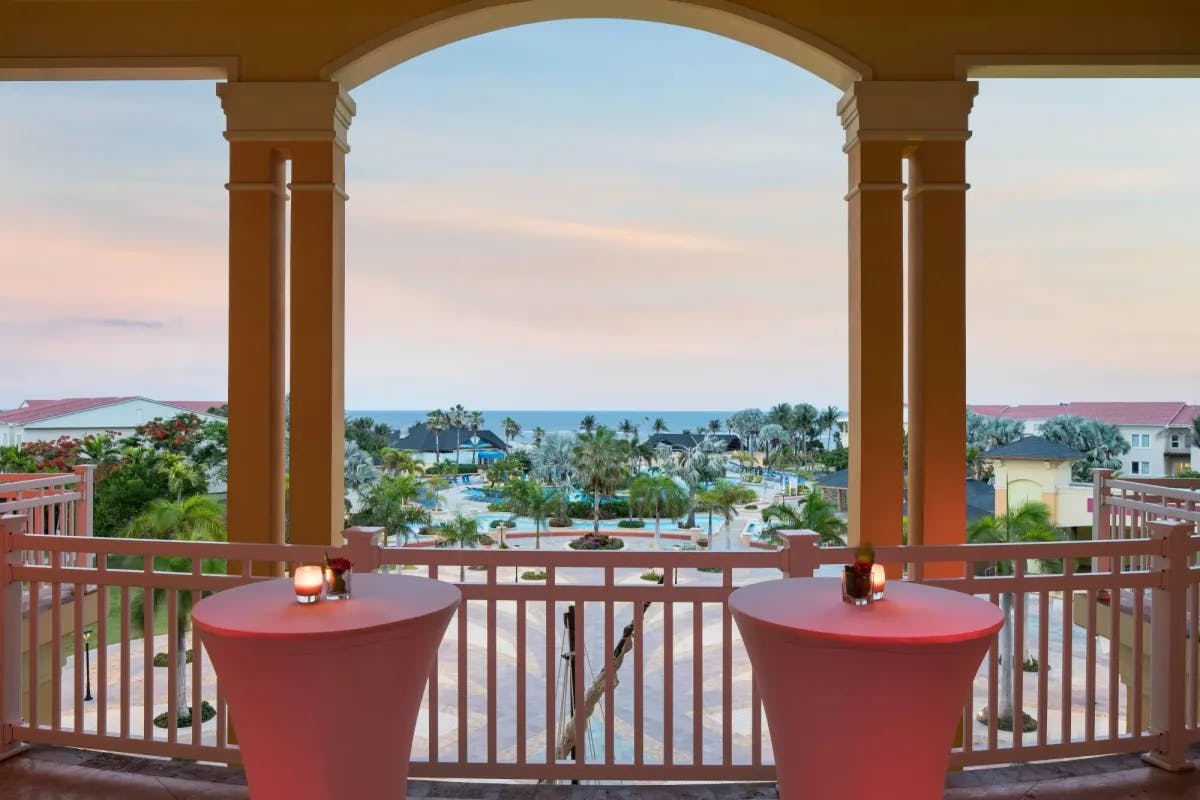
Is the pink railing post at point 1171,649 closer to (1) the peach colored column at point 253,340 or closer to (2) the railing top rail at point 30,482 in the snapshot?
(1) the peach colored column at point 253,340

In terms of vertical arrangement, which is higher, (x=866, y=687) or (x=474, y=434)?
(x=866, y=687)

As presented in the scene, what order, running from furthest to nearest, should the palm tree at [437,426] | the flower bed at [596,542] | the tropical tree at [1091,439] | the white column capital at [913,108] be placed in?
1. the palm tree at [437,426]
2. the flower bed at [596,542]
3. the tropical tree at [1091,439]
4. the white column capital at [913,108]

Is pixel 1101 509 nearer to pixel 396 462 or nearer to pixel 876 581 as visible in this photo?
pixel 876 581

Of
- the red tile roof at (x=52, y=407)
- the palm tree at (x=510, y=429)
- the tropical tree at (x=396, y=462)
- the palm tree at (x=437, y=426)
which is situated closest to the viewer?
the red tile roof at (x=52, y=407)

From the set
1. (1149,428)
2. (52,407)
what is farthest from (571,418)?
(52,407)

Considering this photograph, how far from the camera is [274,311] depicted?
409cm

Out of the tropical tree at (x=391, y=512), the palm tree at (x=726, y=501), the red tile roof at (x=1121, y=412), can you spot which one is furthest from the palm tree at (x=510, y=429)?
the red tile roof at (x=1121, y=412)

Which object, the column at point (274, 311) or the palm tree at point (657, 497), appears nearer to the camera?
the column at point (274, 311)

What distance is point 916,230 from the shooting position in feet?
13.4

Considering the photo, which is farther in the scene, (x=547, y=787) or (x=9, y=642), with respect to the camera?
(x=9, y=642)

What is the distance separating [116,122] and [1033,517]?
28507 mm

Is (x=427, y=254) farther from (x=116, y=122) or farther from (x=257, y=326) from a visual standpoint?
(x=257, y=326)

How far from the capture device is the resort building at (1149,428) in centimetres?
3266

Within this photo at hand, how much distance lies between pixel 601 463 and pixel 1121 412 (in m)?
25.5
